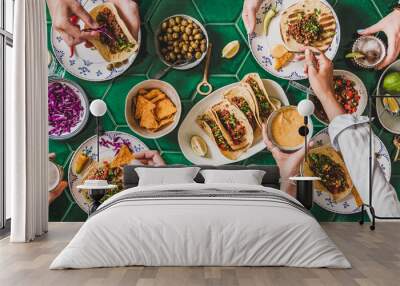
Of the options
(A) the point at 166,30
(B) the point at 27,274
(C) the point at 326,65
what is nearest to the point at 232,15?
(A) the point at 166,30

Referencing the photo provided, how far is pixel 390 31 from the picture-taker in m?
7.23

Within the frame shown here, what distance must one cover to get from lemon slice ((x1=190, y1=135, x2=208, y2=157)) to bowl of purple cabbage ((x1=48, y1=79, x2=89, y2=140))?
137 centimetres

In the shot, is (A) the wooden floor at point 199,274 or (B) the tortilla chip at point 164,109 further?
(B) the tortilla chip at point 164,109

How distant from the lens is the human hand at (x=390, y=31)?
7227 mm

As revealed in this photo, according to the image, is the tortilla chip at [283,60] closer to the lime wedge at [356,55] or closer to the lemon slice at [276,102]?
Answer: the lemon slice at [276,102]

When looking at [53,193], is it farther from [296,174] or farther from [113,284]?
[113,284]

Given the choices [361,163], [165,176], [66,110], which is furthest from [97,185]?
[361,163]

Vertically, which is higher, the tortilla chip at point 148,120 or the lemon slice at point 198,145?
the tortilla chip at point 148,120

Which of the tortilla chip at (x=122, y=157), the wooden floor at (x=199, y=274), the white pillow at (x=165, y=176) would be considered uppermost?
the tortilla chip at (x=122, y=157)

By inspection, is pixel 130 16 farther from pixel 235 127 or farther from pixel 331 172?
pixel 331 172

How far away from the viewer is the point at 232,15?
286 inches

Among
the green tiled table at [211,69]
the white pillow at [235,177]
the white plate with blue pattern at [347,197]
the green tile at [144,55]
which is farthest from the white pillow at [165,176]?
the white plate with blue pattern at [347,197]

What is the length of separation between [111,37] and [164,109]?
1.13 metres

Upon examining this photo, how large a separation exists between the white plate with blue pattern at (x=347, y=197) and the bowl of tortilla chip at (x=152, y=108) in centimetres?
180
